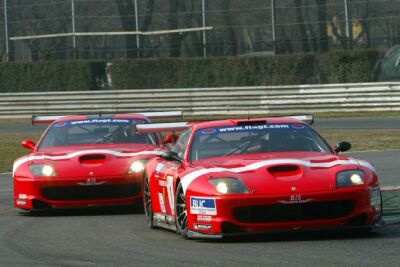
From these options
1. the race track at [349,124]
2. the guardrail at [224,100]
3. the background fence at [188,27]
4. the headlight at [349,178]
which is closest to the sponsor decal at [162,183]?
the headlight at [349,178]

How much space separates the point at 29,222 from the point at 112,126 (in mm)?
2557

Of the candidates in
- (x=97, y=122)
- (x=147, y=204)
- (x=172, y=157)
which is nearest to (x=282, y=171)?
(x=172, y=157)

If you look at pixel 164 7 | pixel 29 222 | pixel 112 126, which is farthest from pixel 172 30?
pixel 29 222

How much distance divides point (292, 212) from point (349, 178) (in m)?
0.58

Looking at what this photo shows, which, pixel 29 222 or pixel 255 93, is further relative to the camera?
pixel 255 93

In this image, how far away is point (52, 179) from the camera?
41.9 feet

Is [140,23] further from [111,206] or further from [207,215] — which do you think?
[207,215]

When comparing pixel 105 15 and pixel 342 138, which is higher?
pixel 105 15

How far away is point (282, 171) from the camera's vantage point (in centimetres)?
957

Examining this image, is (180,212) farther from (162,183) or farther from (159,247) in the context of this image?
(162,183)

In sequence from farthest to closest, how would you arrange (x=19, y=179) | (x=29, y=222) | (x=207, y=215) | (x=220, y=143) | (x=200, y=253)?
(x=19, y=179) < (x=29, y=222) < (x=220, y=143) < (x=207, y=215) < (x=200, y=253)

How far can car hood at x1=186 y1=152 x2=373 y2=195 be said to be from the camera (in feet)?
30.6

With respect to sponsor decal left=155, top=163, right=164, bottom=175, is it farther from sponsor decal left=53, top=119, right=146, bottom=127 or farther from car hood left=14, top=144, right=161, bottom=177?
sponsor decal left=53, top=119, right=146, bottom=127

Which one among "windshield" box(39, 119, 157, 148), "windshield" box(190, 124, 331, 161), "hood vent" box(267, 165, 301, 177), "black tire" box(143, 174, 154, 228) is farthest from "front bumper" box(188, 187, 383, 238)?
"windshield" box(39, 119, 157, 148)
